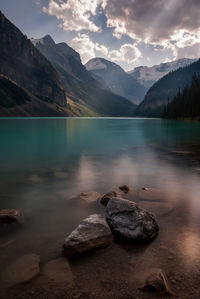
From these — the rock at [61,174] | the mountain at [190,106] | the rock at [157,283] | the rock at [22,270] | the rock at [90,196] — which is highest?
the mountain at [190,106]

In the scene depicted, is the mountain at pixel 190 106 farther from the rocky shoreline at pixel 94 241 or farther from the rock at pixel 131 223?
the rocky shoreline at pixel 94 241

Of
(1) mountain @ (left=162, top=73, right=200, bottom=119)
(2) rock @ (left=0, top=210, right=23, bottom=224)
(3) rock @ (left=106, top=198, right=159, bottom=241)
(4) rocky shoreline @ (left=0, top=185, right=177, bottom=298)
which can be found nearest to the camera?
(4) rocky shoreline @ (left=0, top=185, right=177, bottom=298)

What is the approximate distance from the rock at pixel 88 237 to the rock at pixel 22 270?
2.96 ft

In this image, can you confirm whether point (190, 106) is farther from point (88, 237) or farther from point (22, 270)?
point (22, 270)

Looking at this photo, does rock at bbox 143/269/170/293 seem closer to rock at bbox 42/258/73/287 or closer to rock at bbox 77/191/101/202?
rock at bbox 42/258/73/287

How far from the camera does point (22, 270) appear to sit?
542 centimetres

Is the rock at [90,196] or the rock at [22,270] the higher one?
the rock at [90,196]

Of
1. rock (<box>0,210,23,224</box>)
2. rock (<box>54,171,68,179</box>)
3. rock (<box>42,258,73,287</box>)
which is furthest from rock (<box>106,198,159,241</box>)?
rock (<box>54,171,68,179</box>)

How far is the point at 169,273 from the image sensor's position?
532 centimetres

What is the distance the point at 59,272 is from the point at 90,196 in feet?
19.1

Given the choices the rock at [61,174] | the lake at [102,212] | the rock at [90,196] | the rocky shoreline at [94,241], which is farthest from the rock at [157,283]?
the rock at [61,174]

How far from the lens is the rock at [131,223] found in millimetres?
6805

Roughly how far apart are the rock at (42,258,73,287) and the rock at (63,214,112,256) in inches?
15.2

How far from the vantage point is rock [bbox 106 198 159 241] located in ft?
22.3
